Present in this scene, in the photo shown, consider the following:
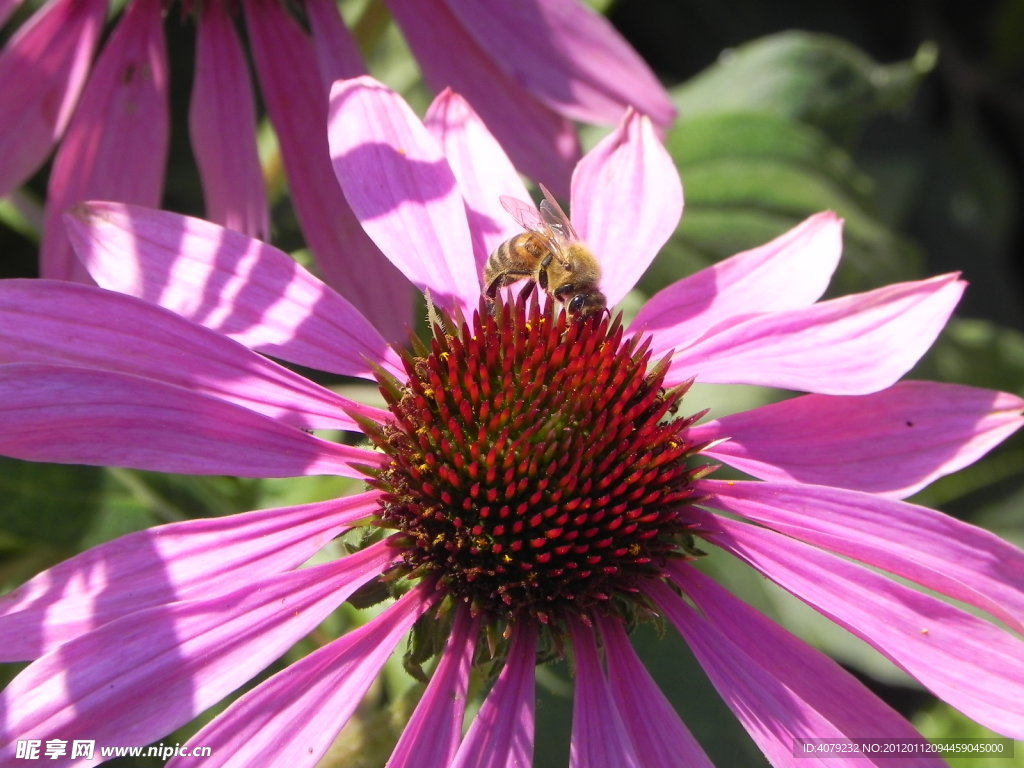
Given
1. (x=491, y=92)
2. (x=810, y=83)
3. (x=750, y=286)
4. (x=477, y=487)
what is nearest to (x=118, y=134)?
(x=491, y=92)

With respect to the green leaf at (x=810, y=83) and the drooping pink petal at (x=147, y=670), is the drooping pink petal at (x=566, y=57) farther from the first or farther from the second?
the drooping pink petal at (x=147, y=670)

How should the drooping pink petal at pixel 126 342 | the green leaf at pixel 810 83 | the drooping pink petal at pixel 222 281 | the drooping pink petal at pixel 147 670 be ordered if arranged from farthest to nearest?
the green leaf at pixel 810 83
the drooping pink petal at pixel 222 281
the drooping pink petal at pixel 126 342
the drooping pink petal at pixel 147 670

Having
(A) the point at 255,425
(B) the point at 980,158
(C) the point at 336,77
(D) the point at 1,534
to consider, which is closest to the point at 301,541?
(A) the point at 255,425

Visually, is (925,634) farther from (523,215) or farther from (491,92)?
(491,92)

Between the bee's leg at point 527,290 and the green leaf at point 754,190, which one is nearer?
the bee's leg at point 527,290

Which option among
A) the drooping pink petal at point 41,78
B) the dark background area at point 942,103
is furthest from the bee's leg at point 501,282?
the dark background area at point 942,103

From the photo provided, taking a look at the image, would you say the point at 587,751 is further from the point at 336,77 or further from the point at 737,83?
the point at 737,83
